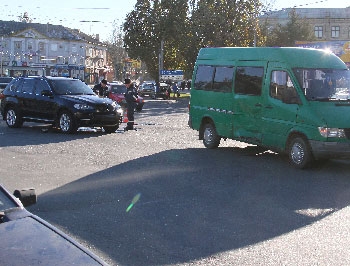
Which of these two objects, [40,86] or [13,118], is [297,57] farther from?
[13,118]

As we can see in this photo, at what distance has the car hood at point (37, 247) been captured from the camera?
3256 millimetres

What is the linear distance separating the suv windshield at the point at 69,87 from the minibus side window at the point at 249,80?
7101 mm

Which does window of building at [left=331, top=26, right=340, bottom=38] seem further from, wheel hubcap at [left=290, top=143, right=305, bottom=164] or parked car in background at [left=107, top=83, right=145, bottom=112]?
wheel hubcap at [left=290, top=143, right=305, bottom=164]

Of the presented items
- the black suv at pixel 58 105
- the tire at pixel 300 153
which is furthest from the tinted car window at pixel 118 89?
the tire at pixel 300 153

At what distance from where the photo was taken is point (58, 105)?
1819 centimetres

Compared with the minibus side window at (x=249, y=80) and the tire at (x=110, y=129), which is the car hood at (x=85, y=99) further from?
the minibus side window at (x=249, y=80)

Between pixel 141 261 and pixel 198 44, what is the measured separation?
48.1m

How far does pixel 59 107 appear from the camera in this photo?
59.6ft

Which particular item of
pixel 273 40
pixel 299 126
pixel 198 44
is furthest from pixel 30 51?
pixel 299 126

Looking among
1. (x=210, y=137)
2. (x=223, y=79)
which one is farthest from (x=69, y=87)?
(x=223, y=79)

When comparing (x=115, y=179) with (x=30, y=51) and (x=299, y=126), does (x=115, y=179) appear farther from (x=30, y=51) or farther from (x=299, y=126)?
(x=30, y=51)

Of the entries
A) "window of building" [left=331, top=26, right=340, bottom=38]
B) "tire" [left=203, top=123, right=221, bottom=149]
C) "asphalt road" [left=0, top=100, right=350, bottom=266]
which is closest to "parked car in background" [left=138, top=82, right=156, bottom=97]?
"tire" [left=203, top=123, right=221, bottom=149]

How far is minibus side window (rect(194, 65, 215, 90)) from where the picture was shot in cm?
1475

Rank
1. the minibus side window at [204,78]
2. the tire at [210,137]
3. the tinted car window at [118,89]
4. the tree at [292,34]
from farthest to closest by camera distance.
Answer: the tree at [292,34] < the tinted car window at [118,89] < the minibus side window at [204,78] < the tire at [210,137]
